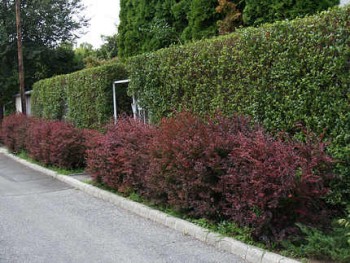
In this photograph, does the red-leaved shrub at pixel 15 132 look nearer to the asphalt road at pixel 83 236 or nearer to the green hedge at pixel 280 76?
the asphalt road at pixel 83 236

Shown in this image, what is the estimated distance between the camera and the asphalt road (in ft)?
18.1

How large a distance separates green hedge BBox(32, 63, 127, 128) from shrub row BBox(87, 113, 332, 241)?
510cm

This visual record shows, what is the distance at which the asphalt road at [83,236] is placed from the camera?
552cm

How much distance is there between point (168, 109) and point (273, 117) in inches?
136

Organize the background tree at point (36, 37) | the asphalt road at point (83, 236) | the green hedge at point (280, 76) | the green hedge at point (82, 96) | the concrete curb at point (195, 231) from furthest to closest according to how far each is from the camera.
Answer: the background tree at point (36, 37) → the green hedge at point (82, 96) → the green hedge at point (280, 76) → the asphalt road at point (83, 236) → the concrete curb at point (195, 231)

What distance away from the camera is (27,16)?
78.7ft

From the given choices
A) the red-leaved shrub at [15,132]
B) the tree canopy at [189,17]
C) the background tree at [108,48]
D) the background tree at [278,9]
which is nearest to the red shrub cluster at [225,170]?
the background tree at [278,9]

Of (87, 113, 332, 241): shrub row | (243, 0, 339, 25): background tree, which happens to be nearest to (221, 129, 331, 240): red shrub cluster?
(87, 113, 332, 241): shrub row

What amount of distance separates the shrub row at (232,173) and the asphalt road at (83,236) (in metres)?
0.53

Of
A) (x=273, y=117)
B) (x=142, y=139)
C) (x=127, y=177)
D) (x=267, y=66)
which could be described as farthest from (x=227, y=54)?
Answer: (x=127, y=177)

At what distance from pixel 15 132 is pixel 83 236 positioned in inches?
482

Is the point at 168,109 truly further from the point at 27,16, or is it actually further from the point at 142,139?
the point at 27,16

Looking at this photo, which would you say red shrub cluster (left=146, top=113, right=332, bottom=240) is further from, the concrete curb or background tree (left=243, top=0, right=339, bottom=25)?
background tree (left=243, top=0, right=339, bottom=25)

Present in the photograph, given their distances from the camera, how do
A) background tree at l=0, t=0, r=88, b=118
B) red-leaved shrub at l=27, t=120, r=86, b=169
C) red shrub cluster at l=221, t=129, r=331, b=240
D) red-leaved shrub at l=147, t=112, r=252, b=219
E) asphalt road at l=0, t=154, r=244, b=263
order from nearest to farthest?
red shrub cluster at l=221, t=129, r=331, b=240, asphalt road at l=0, t=154, r=244, b=263, red-leaved shrub at l=147, t=112, r=252, b=219, red-leaved shrub at l=27, t=120, r=86, b=169, background tree at l=0, t=0, r=88, b=118
